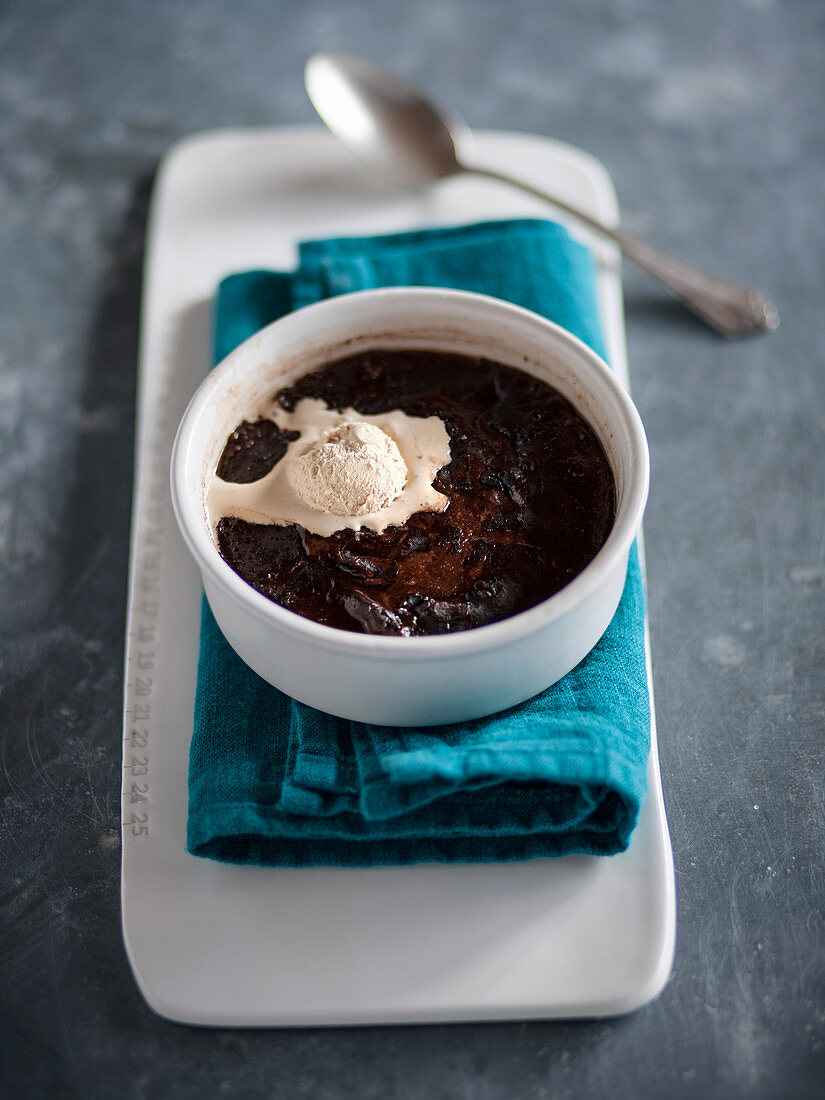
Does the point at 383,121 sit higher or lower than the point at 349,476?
higher

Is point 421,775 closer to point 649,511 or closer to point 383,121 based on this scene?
point 649,511

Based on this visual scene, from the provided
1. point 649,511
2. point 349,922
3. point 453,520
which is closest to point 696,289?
point 649,511

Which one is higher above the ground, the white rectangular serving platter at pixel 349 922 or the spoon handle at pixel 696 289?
the spoon handle at pixel 696 289

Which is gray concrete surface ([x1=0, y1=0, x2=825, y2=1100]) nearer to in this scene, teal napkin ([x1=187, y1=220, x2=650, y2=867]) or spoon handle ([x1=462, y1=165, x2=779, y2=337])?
spoon handle ([x1=462, y1=165, x2=779, y2=337])

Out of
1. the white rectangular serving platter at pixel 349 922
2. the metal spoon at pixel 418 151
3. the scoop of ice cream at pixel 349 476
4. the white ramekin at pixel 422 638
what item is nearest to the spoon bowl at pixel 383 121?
the metal spoon at pixel 418 151

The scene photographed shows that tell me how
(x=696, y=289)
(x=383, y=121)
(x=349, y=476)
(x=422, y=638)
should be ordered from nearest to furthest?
(x=422, y=638) → (x=349, y=476) → (x=696, y=289) → (x=383, y=121)

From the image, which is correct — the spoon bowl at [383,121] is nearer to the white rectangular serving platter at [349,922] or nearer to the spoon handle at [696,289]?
the spoon handle at [696,289]
